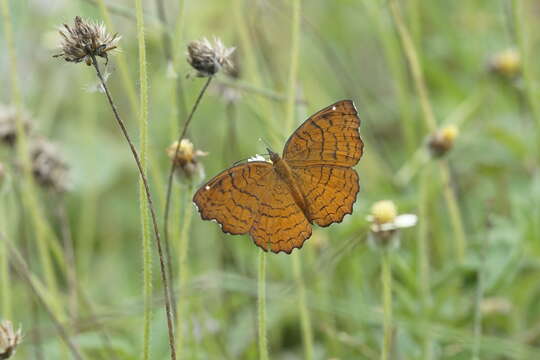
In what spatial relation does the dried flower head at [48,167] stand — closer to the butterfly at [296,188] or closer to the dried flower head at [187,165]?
the dried flower head at [187,165]

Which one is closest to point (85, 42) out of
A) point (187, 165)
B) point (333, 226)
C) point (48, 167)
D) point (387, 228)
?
point (187, 165)

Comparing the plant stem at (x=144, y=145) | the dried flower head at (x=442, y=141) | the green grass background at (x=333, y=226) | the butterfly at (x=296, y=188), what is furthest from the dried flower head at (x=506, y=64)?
the plant stem at (x=144, y=145)

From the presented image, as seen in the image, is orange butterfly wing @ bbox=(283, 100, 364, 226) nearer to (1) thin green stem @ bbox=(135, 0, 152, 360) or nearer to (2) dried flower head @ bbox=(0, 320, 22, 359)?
(1) thin green stem @ bbox=(135, 0, 152, 360)

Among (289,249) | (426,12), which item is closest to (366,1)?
(426,12)

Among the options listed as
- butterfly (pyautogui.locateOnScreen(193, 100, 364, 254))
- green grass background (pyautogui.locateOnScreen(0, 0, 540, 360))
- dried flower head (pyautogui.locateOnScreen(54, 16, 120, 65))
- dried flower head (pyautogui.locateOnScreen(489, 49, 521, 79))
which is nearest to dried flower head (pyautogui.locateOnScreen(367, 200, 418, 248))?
green grass background (pyautogui.locateOnScreen(0, 0, 540, 360))

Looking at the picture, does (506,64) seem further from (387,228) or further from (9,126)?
(9,126)

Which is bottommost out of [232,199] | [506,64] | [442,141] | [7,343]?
→ [7,343]
